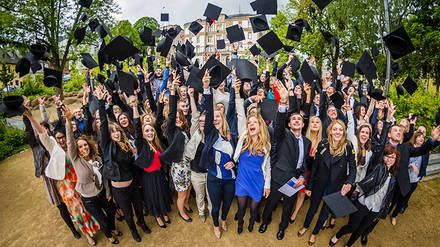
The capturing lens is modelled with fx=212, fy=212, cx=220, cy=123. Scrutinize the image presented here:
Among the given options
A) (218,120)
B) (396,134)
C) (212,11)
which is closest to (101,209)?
(218,120)

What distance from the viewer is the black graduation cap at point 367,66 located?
3825mm

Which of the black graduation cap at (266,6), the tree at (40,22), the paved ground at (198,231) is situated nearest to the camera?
the paved ground at (198,231)

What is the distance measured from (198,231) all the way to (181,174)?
1.08 m

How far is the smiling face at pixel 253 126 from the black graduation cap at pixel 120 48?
2.42 metres

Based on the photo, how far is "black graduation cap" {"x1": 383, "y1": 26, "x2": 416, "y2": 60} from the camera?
142 inches

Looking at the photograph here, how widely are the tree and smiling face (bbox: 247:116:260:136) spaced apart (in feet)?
43.4

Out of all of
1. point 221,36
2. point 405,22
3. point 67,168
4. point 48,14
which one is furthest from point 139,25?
point 67,168

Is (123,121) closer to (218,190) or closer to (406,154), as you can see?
(218,190)

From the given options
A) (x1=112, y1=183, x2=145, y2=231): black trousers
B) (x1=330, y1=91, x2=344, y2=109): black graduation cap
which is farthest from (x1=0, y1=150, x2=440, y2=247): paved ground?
(x1=330, y1=91, x2=344, y2=109): black graduation cap

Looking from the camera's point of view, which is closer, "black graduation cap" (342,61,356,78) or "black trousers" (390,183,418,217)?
"black trousers" (390,183,418,217)

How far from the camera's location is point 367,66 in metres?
3.89

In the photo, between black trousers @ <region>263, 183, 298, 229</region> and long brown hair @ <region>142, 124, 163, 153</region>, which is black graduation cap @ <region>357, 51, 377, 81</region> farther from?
long brown hair @ <region>142, 124, 163, 153</region>

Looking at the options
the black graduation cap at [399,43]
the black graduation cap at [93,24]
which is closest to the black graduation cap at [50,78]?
the black graduation cap at [93,24]

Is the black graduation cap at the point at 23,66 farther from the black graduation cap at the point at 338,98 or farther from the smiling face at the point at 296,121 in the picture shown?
the black graduation cap at the point at 338,98
